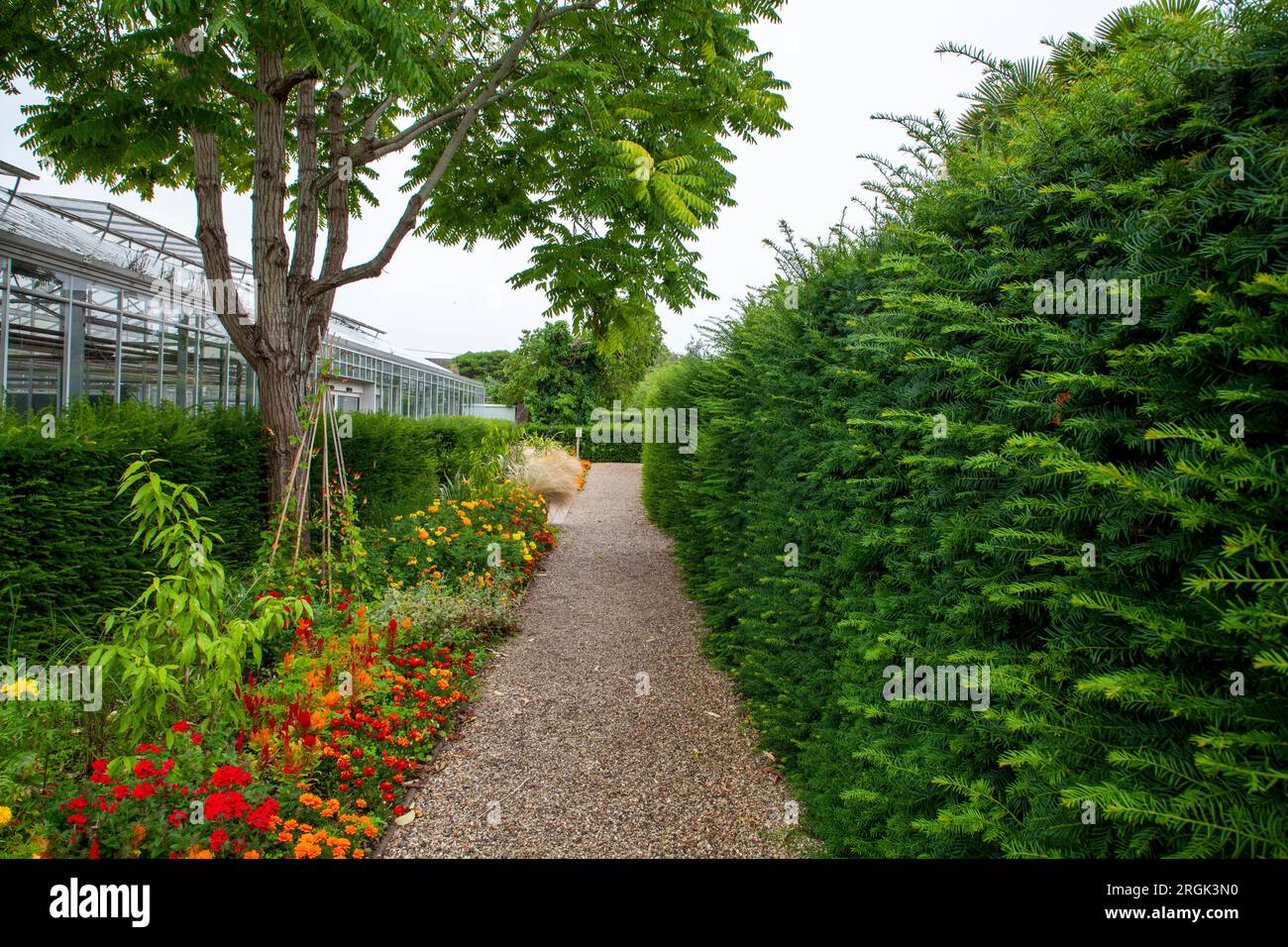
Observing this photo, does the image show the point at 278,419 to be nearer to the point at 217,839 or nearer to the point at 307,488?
the point at 307,488

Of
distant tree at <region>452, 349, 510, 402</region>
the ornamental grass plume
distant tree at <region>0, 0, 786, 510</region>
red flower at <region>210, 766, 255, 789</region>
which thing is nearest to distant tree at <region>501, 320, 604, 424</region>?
the ornamental grass plume

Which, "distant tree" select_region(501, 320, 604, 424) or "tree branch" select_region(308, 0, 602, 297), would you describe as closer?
"tree branch" select_region(308, 0, 602, 297)

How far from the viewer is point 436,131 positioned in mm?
8797

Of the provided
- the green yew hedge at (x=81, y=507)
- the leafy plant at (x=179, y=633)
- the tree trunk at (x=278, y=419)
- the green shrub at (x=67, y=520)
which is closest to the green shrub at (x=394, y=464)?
the tree trunk at (x=278, y=419)

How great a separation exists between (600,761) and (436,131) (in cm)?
805

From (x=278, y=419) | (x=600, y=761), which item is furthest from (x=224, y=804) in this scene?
(x=278, y=419)

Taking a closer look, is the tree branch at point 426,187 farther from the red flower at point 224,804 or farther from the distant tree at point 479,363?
the distant tree at point 479,363

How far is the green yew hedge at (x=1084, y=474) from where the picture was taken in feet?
4.35

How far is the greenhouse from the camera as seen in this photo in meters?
8.94

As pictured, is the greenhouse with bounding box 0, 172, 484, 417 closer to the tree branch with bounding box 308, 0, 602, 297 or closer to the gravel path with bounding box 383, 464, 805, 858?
the tree branch with bounding box 308, 0, 602, 297

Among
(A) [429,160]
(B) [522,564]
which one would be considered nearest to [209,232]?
(A) [429,160]

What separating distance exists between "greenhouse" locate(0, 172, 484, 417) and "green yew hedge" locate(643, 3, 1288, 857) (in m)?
6.21

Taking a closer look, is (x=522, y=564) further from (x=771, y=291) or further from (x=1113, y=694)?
(x=1113, y=694)
